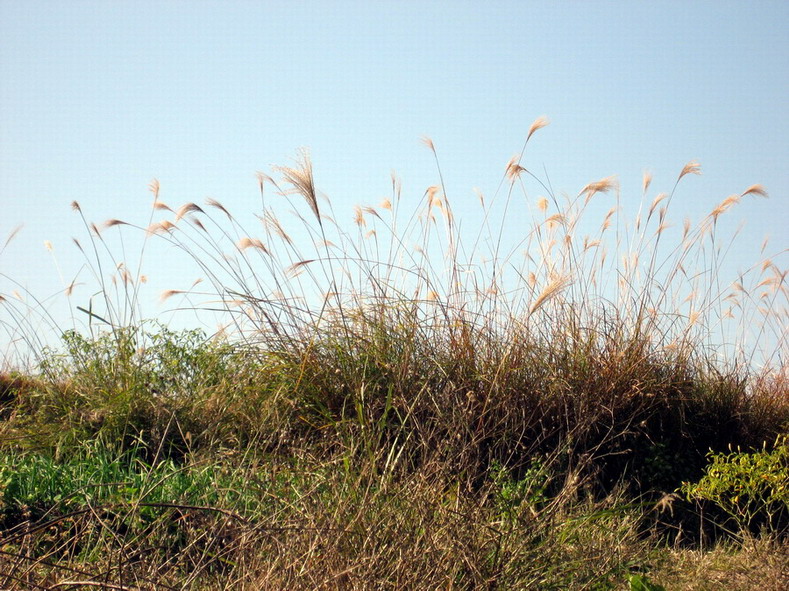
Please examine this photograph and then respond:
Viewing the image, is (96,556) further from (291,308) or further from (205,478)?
(291,308)

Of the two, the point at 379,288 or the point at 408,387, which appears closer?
the point at 408,387

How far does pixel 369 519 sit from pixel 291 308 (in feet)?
8.04

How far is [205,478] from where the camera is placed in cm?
356

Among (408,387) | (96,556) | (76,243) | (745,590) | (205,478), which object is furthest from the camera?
(76,243)

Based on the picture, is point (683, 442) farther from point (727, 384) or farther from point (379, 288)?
point (379, 288)

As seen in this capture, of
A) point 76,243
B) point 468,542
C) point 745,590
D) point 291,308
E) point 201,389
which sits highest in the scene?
point 76,243

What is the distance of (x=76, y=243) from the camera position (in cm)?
584

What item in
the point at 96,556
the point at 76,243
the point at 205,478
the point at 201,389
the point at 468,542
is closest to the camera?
the point at 468,542

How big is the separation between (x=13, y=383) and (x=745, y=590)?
5548mm

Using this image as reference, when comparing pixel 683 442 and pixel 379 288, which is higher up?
pixel 379 288

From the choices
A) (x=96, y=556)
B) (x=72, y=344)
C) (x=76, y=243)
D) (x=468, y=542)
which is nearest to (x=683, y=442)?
(x=468, y=542)

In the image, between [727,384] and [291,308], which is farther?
[727,384]

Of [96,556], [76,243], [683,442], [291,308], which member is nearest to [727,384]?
[683,442]

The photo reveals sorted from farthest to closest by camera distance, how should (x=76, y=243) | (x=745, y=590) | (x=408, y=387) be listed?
(x=76, y=243), (x=408, y=387), (x=745, y=590)
